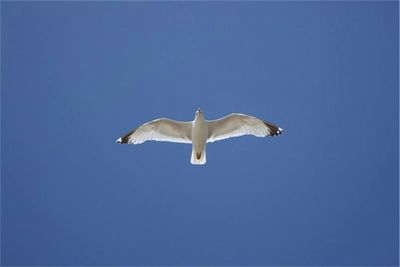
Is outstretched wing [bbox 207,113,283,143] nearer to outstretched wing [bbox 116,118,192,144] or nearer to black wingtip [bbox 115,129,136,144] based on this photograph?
outstretched wing [bbox 116,118,192,144]

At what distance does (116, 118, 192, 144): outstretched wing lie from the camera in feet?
24.3

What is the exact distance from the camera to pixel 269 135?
7.41 meters

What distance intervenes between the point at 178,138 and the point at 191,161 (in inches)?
23.1

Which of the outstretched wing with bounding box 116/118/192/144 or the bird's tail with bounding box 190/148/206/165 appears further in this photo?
the outstretched wing with bounding box 116/118/192/144

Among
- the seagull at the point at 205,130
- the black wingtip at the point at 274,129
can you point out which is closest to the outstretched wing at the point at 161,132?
the seagull at the point at 205,130

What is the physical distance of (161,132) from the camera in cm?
755

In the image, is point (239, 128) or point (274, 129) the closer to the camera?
point (274, 129)

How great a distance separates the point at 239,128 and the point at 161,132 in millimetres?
1305

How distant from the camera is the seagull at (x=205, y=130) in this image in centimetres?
736

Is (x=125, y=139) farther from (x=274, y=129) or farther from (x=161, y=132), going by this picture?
(x=274, y=129)

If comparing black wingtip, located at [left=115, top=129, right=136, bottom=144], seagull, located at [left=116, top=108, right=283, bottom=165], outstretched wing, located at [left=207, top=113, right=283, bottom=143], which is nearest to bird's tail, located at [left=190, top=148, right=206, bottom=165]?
seagull, located at [left=116, top=108, right=283, bottom=165]

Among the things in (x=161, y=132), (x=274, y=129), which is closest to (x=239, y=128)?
(x=274, y=129)

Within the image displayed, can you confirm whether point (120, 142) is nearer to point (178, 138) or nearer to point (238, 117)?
point (178, 138)

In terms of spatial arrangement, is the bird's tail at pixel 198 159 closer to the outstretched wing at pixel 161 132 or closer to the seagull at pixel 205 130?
the seagull at pixel 205 130
